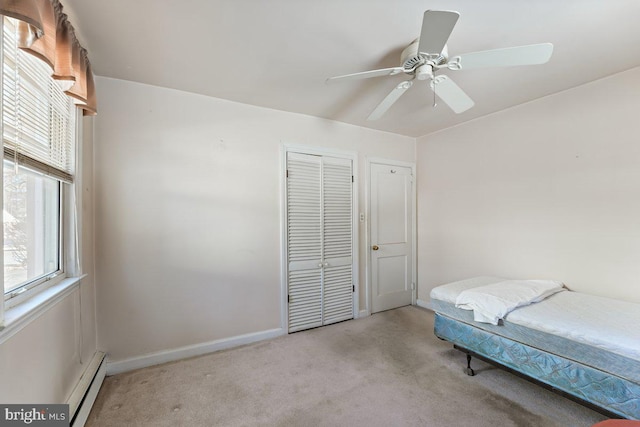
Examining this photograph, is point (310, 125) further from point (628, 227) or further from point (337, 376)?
point (628, 227)

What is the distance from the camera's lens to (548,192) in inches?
101

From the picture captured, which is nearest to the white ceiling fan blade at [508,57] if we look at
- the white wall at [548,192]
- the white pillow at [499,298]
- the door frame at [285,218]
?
the white wall at [548,192]

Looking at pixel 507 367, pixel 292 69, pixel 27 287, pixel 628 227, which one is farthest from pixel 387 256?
pixel 27 287

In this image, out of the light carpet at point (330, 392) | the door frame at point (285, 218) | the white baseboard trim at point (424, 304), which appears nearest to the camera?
the light carpet at point (330, 392)

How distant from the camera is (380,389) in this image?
196 centimetres

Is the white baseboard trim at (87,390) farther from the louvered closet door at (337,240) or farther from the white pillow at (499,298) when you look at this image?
the white pillow at (499,298)

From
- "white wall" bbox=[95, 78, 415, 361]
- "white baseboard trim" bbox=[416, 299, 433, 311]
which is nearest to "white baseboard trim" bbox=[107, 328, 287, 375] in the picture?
"white wall" bbox=[95, 78, 415, 361]

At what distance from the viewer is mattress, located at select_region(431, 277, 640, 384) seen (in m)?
1.47

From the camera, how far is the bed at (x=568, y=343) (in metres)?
1.46

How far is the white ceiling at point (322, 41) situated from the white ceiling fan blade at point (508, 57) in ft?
0.92

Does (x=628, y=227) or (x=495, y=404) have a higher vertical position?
(x=628, y=227)

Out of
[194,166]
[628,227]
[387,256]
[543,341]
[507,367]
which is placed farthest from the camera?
[387,256]

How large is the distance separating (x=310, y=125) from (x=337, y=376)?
2.52 metres

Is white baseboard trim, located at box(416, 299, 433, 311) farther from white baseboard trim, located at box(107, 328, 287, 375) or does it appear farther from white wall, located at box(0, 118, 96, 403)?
white wall, located at box(0, 118, 96, 403)
